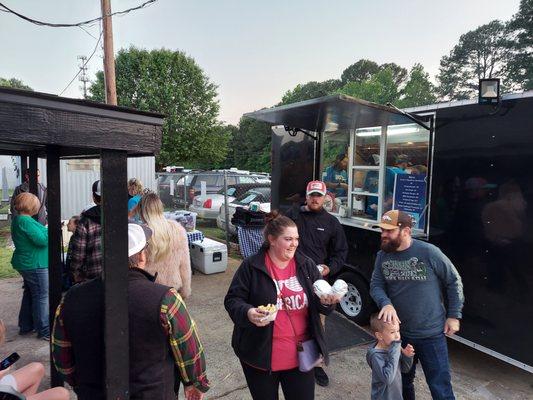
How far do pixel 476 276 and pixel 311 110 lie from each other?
243cm

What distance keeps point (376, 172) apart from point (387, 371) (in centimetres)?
308

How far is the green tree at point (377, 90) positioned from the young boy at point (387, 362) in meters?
32.6

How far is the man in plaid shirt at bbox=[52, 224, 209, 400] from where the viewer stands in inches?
A: 61.9

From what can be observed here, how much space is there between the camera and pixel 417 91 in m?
34.8

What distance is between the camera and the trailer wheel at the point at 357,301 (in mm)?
4770

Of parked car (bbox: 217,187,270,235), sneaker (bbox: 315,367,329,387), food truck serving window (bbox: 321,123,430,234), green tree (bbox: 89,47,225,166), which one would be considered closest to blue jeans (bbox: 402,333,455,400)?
sneaker (bbox: 315,367,329,387)

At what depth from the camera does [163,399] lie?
1.64 metres

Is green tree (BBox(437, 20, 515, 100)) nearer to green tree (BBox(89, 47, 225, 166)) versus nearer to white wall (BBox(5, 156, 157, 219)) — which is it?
green tree (BBox(89, 47, 225, 166))

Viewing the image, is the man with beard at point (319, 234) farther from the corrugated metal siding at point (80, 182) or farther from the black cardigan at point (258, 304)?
the corrugated metal siding at point (80, 182)

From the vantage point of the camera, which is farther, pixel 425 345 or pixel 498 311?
pixel 498 311

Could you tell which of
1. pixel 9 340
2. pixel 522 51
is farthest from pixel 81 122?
pixel 522 51

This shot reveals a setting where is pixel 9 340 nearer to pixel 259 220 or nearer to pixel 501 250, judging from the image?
pixel 259 220

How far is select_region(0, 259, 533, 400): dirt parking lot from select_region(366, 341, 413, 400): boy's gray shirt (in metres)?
0.95

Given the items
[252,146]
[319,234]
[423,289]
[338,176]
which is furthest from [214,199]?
[252,146]
